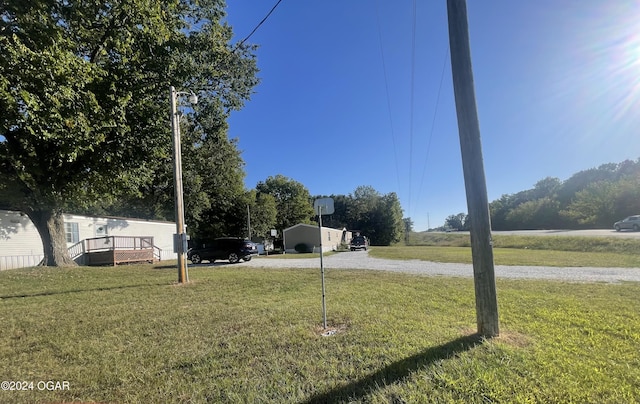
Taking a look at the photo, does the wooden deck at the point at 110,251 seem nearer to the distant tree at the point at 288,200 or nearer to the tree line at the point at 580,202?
the distant tree at the point at 288,200

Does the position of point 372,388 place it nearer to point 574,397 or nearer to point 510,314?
point 574,397

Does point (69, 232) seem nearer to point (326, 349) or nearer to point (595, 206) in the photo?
point (326, 349)

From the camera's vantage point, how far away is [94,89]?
35.7 feet

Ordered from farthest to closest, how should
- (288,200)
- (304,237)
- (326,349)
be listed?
(288,200)
(304,237)
(326,349)

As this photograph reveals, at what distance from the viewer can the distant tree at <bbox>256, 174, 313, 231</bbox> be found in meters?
56.7

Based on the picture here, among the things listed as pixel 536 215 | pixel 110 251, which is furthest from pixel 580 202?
pixel 110 251

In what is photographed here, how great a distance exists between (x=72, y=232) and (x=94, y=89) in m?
11.5

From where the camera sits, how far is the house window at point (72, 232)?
59.9 feet

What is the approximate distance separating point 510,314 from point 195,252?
749 inches

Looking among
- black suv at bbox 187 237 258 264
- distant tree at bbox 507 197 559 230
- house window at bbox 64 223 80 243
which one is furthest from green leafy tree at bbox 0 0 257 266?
distant tree at bbox 507 197 559 230

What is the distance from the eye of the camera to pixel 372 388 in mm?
2895

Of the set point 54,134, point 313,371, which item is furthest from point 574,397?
point 54,134

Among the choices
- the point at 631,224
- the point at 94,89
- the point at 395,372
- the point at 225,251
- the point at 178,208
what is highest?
the point at 94,89

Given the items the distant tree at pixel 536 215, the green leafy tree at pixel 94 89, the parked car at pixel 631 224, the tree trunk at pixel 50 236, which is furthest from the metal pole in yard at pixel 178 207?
the distant tree at pixel 536 215
